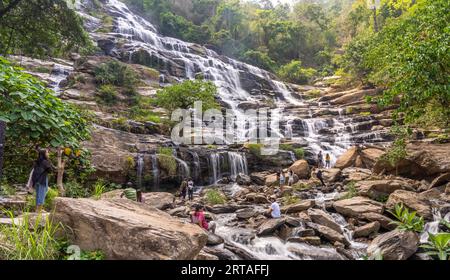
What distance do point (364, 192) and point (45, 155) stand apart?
10.8m

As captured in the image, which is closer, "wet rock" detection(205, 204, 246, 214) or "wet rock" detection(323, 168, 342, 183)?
"wet rock" detection(205, 204, 246, 214)

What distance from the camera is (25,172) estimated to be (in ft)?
24.7

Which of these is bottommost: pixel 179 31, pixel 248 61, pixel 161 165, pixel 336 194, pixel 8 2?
pixel 336 194

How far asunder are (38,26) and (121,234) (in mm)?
9386

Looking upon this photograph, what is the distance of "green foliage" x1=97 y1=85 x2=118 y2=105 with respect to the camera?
22.3 metres

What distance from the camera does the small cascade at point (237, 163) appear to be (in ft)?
61.1

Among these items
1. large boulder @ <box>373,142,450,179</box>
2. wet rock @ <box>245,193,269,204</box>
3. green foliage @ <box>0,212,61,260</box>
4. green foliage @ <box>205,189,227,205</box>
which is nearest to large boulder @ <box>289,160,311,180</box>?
large boulder @ <box>373,142,450,179</box>

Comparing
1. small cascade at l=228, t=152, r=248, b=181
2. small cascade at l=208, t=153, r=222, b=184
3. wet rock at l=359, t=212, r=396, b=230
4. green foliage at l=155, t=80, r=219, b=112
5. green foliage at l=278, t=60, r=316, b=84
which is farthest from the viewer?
green foliage at l=278, t=60, r=316, b=84

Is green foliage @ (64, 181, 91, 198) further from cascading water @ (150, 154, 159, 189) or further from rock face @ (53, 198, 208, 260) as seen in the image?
cascading water @ (150, 154, 159, 189)

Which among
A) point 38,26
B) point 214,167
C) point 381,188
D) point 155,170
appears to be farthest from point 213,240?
point 214,167

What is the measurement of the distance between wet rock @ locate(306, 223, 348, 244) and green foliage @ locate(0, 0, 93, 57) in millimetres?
9764
